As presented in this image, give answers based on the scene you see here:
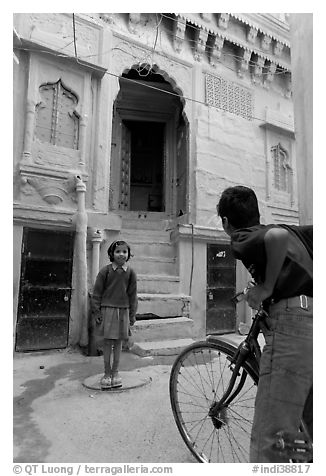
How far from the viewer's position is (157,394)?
10.7ft

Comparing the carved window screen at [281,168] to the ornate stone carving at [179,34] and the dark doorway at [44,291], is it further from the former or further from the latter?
the dark doorway at [44,291]

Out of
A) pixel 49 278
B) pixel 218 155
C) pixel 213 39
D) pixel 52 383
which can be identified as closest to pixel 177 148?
pixel 218 155

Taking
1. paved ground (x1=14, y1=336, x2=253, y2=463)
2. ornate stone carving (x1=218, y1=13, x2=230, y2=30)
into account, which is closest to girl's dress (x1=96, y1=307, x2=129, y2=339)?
paved ground (x1=14, y1=336, x2=253, y2=463)

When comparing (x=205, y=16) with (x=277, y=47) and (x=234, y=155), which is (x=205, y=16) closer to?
(x=277, y=47)

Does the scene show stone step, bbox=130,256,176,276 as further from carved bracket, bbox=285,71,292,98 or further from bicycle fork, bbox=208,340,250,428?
carved bracket, bbox=285,71,292,98

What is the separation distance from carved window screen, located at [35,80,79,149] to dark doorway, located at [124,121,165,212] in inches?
179

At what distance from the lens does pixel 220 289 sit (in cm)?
730

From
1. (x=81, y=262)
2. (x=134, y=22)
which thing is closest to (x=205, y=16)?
(x=134, y=22)

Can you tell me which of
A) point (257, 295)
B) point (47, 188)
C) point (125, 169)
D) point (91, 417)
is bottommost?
point (91, 417)

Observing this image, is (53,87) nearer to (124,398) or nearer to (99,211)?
(99,211)

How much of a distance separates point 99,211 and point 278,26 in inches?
276

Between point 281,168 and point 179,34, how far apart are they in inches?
169

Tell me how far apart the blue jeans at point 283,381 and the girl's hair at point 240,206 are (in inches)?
16.7

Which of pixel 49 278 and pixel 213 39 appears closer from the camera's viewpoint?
pixel 49 278
